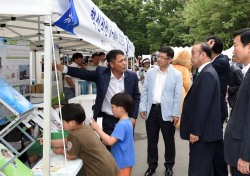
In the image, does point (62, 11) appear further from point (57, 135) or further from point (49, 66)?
point (57, 135)

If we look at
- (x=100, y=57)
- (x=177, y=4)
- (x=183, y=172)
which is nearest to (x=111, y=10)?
(x=177, y=4)

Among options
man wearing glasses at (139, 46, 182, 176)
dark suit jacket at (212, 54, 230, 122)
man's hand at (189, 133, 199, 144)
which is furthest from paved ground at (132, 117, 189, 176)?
man's hand at (189, 133, 199, 144)

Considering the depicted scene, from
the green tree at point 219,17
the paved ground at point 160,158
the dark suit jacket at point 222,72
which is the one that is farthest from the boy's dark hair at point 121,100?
the green tree at point 219,17

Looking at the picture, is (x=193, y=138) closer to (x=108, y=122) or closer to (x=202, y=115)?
(x=202, y=115)

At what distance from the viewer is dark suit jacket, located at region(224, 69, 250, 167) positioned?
2514mm

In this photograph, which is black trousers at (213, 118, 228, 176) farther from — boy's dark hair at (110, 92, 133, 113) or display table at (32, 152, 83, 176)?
display table at (32, 152, 83, 176)

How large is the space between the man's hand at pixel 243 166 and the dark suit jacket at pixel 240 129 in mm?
34

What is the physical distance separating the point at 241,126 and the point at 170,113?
2.09m

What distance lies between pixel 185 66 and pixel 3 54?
5.12 m

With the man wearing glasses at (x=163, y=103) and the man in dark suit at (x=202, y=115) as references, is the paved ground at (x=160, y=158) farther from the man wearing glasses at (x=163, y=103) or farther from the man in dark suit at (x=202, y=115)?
the man in dark suit at (x=202, y=115)

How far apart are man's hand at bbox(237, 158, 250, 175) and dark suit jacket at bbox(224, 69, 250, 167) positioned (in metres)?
0.03

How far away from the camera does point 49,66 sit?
235 centimetres

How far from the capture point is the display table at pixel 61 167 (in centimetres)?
242

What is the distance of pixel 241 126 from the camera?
2.60 metres
